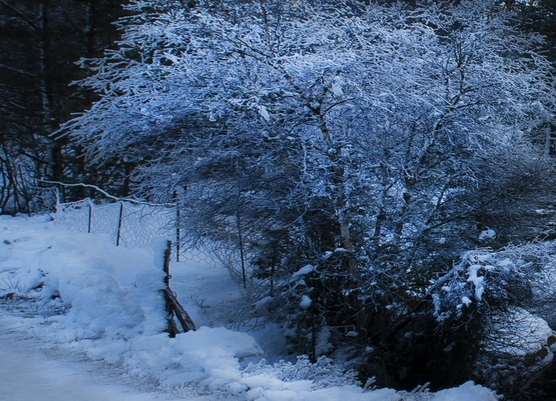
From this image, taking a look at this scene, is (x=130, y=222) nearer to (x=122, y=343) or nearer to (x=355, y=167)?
(x=355, y=167)

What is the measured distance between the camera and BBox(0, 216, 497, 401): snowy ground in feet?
19.1

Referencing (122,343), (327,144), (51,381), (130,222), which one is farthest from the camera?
(130,222)

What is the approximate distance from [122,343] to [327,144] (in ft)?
13.2

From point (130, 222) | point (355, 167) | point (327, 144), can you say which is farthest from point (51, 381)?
point (130, 222)

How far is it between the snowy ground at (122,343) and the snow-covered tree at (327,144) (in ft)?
4.39

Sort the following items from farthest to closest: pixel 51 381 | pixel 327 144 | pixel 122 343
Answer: pixel 327 144 < pixel 122 343 < pixel 51 381

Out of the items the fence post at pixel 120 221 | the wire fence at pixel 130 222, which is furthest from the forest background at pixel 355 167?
the fence post at pixel 120 221

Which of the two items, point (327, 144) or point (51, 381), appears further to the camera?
point (327, 144)

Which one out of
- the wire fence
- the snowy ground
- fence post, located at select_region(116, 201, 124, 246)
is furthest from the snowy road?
fence post, located at select_region(116, 201, 124, 246)

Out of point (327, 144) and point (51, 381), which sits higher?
point (327, 144)

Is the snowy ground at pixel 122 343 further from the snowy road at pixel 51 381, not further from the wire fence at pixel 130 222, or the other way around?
the wire fence at pixel 130 222

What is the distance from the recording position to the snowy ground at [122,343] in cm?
A: 583

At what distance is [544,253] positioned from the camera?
8539 mm

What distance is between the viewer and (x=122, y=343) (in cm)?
723
